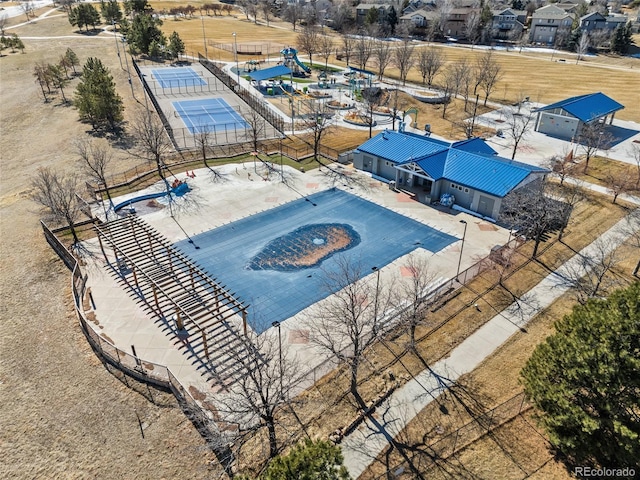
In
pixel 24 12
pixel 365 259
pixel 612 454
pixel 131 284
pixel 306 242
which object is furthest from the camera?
Result: pixel 24 12

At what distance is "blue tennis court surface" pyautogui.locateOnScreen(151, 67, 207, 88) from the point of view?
84.9 metres

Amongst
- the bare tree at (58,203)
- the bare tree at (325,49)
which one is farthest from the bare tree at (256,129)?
the bare tree at (325,49)

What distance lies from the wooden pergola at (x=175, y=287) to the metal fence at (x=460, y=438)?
10.1 meters

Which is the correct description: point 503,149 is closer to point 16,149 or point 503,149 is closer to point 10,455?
point 10,455

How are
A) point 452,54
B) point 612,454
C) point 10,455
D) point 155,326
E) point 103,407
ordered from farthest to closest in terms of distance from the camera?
point 452,54
point 155,326
point 103,407
point 10,455
point 612,454

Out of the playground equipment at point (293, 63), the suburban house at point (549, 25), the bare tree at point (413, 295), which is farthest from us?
the suburban house at point (549, 25)

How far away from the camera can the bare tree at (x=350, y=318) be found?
71.1ft

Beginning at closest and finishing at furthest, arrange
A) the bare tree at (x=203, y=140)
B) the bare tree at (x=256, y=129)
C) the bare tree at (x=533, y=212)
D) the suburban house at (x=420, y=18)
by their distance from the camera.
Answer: the bare tree at (x=533, y=212) → the bare tree at (x=203, y=140) → the bare tree at (x=256, y=129) → the suburban house at (x=420, y=18)

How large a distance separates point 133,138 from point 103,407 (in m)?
43.4

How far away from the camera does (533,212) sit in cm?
3416

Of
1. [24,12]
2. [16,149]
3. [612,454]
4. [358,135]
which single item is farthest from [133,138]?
[24,12]

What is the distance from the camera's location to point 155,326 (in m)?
27.8

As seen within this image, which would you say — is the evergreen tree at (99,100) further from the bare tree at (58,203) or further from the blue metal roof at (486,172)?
the blue metal roof at (486,172)

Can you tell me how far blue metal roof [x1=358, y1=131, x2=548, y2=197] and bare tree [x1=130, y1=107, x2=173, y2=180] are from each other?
22.7 metres
